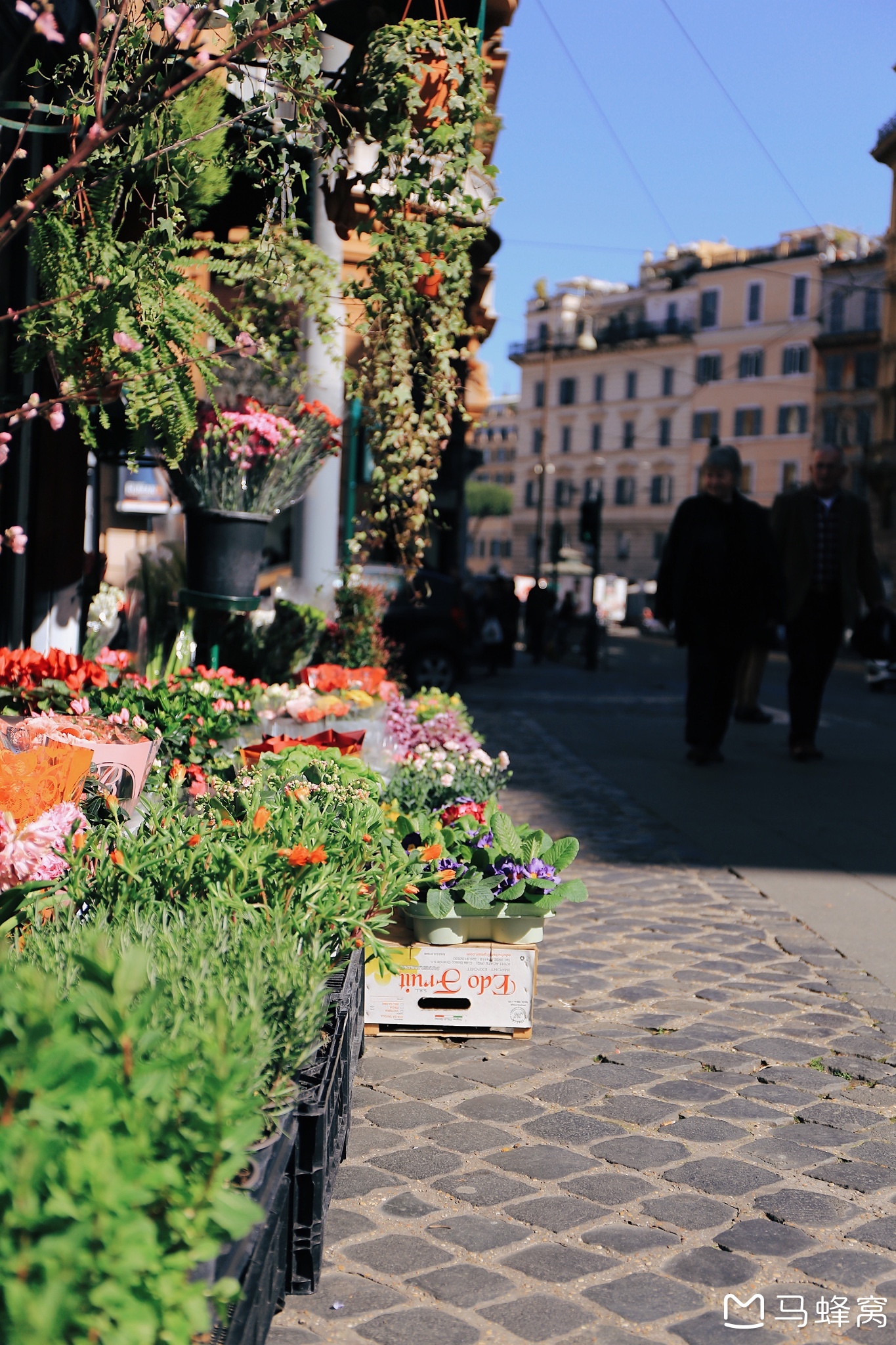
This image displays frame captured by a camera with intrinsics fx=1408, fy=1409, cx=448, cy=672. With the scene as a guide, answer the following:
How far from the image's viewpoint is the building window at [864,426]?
66.7 m

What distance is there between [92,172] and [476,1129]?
8.37 feet

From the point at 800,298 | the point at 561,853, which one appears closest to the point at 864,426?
the point at 800,298

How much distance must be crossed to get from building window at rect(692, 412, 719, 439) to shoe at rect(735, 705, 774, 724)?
66.3 m

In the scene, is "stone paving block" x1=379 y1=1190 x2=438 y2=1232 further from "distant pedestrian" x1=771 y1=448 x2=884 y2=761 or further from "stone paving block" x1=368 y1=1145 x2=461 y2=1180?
"distant pedestrian" x1=771 y1=448 x2=884 y2=761

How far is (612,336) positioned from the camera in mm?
83438

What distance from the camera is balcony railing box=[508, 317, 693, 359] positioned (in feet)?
262

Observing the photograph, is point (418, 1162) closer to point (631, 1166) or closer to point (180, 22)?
point (631, 1166)

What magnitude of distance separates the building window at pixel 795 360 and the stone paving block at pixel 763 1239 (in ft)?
237

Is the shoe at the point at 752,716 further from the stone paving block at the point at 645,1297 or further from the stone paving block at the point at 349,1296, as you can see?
the stone paving block at the point at 349,1296

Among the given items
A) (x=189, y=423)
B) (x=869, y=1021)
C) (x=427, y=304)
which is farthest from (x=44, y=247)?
(x=869, y=1021)

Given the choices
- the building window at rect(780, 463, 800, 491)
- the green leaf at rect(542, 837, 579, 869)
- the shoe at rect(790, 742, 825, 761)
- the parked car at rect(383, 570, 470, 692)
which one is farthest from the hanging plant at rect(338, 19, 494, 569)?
the building window at rect(780, 463, 800, 491)

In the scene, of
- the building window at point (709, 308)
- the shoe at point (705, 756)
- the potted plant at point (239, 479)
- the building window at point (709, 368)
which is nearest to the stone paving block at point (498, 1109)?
the potted plant at point (239, 479)

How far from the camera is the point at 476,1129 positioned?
323 centimetres

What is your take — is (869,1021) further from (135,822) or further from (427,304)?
(427,304)
